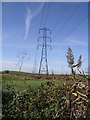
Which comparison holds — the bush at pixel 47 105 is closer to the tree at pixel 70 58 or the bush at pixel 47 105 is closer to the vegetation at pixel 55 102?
the vegetation at pixel 55 102

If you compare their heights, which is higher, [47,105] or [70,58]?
[70,58]

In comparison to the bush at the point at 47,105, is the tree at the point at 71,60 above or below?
above

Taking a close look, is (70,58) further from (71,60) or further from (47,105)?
(47,105)

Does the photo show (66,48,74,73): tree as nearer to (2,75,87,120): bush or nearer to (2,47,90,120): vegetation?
(2,47,90,120): vegetation

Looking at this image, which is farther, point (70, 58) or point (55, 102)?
point (55, 102)

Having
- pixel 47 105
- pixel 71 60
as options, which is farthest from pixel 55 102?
pixel 71 60

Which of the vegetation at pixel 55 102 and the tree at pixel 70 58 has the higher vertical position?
the tree at pixel 70 58

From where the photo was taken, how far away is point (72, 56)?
10.7 ft

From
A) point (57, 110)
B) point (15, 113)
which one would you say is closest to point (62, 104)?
point (57, 110)

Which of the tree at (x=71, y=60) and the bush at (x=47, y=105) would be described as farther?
the bush at (x=47, y=105)

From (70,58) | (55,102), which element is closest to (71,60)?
(70,58)

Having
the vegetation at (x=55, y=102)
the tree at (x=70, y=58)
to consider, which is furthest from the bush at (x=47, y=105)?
the tree at (x=70, y=58)

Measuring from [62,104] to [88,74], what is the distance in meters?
0.49

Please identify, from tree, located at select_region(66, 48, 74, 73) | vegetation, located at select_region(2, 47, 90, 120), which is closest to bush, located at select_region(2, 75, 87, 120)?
vegetation, located at select_region(2, 47, 90, 120)
